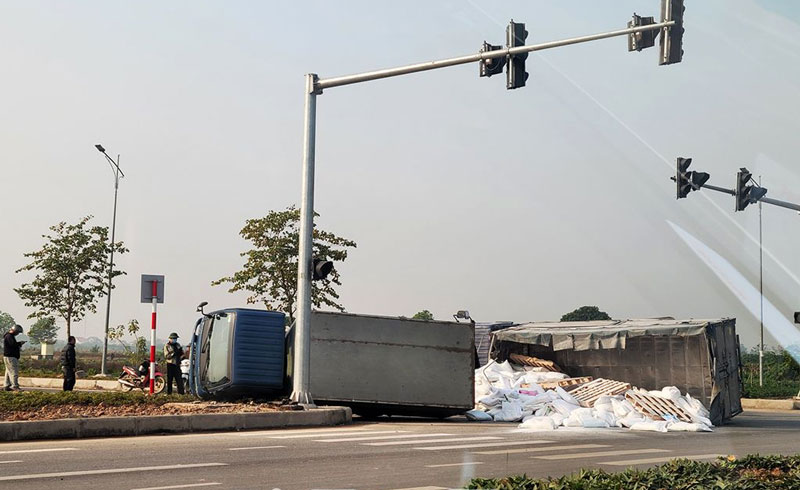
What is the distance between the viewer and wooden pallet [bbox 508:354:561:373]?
24484 mm

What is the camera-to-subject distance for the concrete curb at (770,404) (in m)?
31.8

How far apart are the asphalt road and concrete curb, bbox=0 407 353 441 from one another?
17.4 inches

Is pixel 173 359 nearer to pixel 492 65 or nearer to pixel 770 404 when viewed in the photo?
pixel 492 65

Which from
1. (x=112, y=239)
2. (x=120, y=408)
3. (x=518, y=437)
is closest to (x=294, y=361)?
(x=120, y=408)

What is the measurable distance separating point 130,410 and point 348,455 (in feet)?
18.4

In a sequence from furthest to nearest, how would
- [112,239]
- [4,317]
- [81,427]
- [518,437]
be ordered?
[4,317] < [112,239] < [518,437] < [81,427]

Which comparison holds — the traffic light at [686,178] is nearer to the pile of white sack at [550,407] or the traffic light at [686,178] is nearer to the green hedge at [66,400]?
the pile of white sack at [550,407]

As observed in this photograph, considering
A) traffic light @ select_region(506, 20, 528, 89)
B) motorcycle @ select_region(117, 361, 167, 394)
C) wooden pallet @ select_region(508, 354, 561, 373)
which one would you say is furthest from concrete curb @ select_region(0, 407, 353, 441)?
motorcycle @ select_region(117, 361, 167, 394)

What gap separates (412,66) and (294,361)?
6128 mm

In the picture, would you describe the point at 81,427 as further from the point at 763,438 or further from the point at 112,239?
the point at 112,239

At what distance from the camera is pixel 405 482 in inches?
377

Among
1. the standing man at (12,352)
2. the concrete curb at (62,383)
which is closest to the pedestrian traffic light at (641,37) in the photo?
the standing man at (12,352)

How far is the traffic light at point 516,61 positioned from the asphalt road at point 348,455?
609 cm

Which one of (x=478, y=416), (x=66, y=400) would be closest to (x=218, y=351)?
(x=66, y=400)
